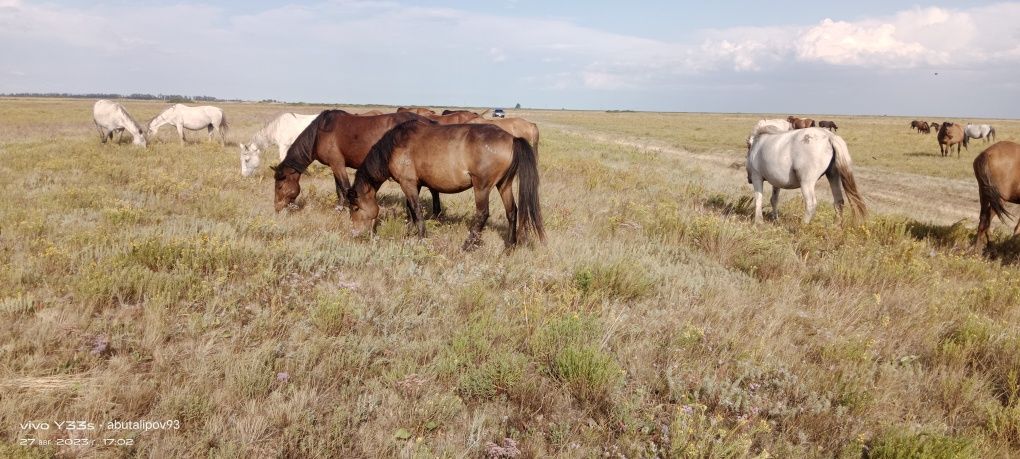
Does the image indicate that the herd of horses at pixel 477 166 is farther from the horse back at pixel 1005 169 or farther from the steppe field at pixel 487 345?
the steppe field at pixel 487 345

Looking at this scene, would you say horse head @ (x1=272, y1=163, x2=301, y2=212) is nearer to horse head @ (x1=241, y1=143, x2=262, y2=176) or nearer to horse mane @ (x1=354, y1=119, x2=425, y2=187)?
horse mane @ (x1=354, y1=119, x2=425, y2=187)

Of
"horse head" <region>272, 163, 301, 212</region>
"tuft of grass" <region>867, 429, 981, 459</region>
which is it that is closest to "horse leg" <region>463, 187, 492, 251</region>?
"horse head" <region>272, 163, 301, 212</region>

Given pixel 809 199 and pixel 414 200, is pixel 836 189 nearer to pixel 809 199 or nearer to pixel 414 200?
pixel 809 199

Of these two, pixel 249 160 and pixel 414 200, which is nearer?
pixel 414 200

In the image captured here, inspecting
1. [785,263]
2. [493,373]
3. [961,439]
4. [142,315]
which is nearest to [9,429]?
[142,315]

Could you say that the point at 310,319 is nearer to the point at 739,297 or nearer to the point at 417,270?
the point at 417,270

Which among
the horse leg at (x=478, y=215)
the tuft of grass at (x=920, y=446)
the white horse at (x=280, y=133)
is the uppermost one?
the white horse at (x=280, y=133)

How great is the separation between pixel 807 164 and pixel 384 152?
23.6 feet

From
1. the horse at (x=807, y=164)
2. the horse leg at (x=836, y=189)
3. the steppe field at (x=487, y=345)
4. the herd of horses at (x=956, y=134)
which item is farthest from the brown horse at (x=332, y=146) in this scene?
the herd of horses at (x=956, y=134)

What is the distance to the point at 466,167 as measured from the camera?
245 inches

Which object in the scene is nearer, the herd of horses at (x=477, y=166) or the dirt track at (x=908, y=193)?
the herd of horses at (x=477, y=166)

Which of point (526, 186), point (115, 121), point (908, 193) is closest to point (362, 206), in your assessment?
point (526, 186)

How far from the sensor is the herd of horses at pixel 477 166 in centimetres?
618

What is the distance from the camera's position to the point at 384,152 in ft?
21.4
